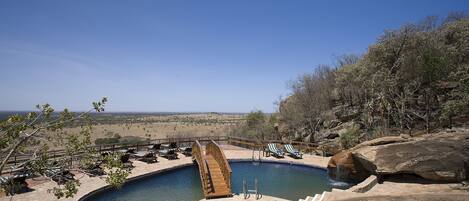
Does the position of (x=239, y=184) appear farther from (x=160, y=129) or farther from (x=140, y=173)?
(x=160, y=129)

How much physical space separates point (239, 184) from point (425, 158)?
9.01m

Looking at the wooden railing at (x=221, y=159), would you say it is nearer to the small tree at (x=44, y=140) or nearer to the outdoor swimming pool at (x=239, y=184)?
the outdoor swimming pool at (x=239, y=184)

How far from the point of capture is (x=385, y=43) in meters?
26.7

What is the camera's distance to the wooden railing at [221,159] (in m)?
14.4

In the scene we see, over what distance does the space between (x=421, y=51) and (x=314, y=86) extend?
12.3 m

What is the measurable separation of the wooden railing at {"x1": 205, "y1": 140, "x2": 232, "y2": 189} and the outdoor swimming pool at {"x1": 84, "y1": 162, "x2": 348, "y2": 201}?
3.91 ft

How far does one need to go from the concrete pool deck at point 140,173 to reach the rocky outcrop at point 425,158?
4.86 m

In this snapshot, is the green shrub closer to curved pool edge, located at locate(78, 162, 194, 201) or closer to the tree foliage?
the tree foliage

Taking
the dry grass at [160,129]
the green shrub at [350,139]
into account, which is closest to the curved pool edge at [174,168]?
the green shrub at [350,139]

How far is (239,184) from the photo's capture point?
17219mm

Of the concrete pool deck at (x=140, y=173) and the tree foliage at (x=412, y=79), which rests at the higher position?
the tree foliage at (x=412, y=79)

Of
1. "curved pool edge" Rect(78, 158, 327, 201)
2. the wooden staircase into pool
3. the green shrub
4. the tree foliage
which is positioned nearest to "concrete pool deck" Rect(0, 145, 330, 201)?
"curved pool edge" Rect(78, 158, 327, 201)

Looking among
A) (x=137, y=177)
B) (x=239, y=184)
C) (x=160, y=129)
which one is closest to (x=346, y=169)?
(x=239, y=184)

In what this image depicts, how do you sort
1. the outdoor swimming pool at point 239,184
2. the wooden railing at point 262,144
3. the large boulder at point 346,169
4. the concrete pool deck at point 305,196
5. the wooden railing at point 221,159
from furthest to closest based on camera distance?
the wooden railing at point 262,144
the large boulder at point 346,169
the outdoor swimming pool at point 239,184
the wooden railing at point 221,159
the concrete pool deck at point 305,196
